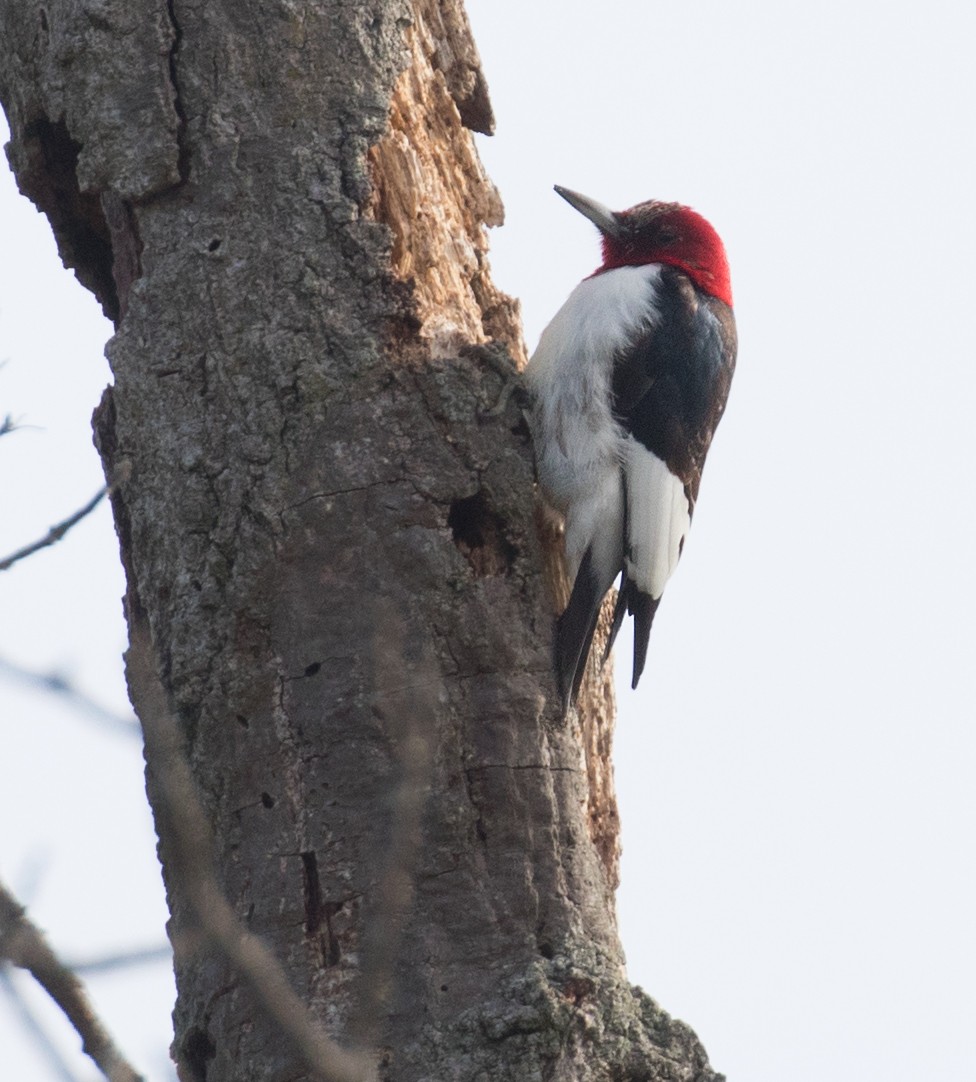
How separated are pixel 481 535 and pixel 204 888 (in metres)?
1.33

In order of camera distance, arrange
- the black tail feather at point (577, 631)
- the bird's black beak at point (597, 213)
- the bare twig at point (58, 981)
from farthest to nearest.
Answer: the bird's black beak at point (597, 213)
the black tail feather at point (577, 631)
the bare twig at point (58, 981)

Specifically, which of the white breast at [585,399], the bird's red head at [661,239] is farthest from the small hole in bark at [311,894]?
the bird's red head at [661,239]

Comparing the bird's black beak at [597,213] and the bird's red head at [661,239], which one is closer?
the bird's red head at [661,239]

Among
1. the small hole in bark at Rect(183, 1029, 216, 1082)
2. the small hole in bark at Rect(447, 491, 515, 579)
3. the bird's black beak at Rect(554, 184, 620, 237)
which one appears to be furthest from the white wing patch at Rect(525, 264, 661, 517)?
the small hole in bark at Rect(183, 1029, 216, 1082)

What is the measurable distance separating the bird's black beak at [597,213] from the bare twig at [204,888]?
7.86 ft

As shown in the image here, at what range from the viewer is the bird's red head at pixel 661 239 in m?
4.93

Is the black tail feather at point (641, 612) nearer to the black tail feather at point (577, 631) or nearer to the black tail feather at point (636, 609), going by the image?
the black tail feather at point (636, 609)

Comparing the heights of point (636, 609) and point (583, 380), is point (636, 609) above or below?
below

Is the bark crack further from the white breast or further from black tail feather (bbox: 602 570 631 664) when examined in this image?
black tail feather (bbox: 602 570 631 664)

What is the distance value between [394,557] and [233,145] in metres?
0.94

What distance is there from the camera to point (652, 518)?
4043mm

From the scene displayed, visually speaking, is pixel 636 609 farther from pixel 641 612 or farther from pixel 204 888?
pixel 204 888

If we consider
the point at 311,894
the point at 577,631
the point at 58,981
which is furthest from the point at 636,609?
the point at 58,981

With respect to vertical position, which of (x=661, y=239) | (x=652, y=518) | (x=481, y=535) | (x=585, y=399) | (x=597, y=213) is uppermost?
(x=597, y=213)
